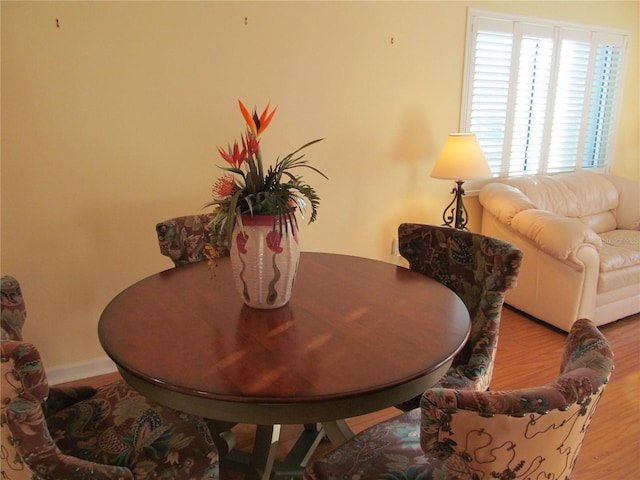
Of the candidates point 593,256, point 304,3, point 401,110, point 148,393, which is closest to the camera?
point 148,393

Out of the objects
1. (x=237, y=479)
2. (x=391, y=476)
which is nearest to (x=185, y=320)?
(x=391, y=476)

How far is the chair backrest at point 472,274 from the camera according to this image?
1.61 metres

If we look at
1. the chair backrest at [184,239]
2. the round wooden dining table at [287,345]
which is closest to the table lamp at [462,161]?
the round wooden dining table at [287,345]

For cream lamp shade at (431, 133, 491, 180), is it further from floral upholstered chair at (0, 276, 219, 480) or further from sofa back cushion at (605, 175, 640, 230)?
floral upholstered chair at (0, 276, 219, 480)

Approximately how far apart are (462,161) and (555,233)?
29.4 inches

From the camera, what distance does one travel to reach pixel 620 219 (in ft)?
13.0

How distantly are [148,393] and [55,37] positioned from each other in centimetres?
188

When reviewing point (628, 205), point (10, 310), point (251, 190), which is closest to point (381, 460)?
point (251, 190)

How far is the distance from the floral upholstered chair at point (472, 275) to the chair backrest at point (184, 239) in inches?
35.4

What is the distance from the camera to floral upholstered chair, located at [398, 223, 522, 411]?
1605mm

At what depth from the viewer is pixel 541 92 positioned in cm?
374

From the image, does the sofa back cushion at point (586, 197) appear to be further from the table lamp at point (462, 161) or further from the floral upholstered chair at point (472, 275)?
the floral upholstered chair at point (472, 275)

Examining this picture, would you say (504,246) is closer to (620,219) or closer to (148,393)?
(148,393)

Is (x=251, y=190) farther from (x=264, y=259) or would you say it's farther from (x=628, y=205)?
(x=628, y=205)
